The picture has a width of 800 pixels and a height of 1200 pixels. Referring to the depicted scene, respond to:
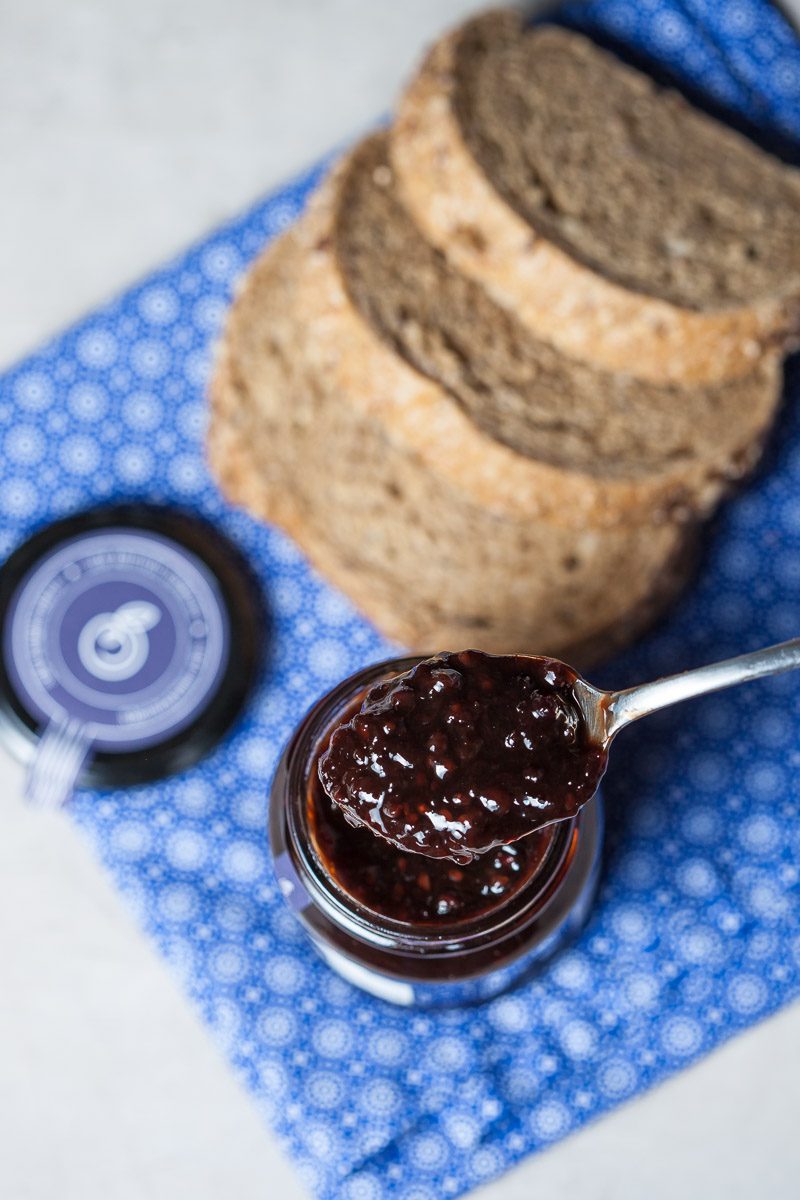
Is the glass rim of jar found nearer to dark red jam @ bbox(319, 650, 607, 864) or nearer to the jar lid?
dark red jam @ bbox(319, 650, 607, 864)

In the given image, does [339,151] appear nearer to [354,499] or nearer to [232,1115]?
[354,499]

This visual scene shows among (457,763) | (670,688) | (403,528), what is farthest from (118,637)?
(670,688)

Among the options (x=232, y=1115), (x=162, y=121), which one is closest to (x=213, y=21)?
(x=162, y=121)

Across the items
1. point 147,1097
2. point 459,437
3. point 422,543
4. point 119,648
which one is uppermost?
point 119,648

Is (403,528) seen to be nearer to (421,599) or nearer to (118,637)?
(421,599)

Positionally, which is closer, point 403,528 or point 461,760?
point 461,760

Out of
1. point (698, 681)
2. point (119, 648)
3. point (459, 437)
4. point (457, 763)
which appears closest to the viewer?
point (457, 763)

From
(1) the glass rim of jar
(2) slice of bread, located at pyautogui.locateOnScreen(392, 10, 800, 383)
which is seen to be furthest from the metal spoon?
(2) slice of bread, located at pyautogui.locateOnScreen(392, 10, 800, 383)
